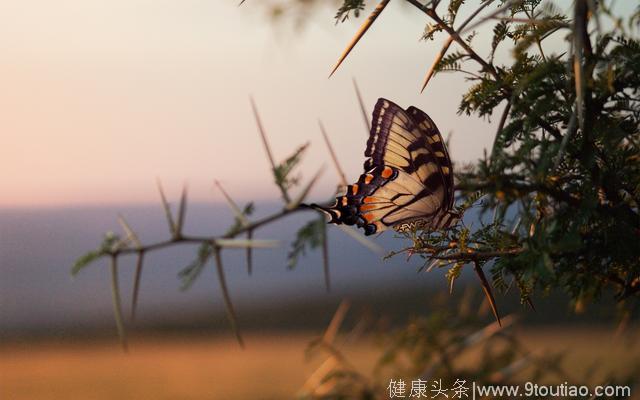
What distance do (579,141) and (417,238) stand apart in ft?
1.43

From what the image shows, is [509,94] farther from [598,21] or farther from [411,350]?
[411,350]

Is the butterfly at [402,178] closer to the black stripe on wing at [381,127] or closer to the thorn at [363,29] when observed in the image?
the black stripe on wing at [381,127]

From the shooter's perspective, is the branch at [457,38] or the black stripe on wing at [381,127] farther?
the black stripe on wing at [381,127]

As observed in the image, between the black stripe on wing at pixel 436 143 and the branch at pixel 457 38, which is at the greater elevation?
the branch at pixel 457 38

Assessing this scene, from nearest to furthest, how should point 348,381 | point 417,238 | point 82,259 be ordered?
point 82,259, point 417,238, point 348,381

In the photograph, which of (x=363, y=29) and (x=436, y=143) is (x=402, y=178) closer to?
(x=436, y=143)

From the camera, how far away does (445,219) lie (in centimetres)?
165

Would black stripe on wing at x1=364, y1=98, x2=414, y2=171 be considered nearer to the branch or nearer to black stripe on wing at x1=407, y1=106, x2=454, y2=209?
black stripe on wing at x1=407, y1=106, x2=454, y2=209

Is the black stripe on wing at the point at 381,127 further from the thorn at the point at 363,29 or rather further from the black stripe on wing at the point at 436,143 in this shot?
the thorn at the point at 363,29

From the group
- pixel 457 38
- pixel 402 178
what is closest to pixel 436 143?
pixel 402 178

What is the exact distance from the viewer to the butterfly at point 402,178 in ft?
5.49

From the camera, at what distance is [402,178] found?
5.95 feet

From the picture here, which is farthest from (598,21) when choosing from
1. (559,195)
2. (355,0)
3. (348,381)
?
(348,381)

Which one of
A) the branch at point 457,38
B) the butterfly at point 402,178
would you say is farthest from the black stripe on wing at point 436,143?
the branch at point 457,38
